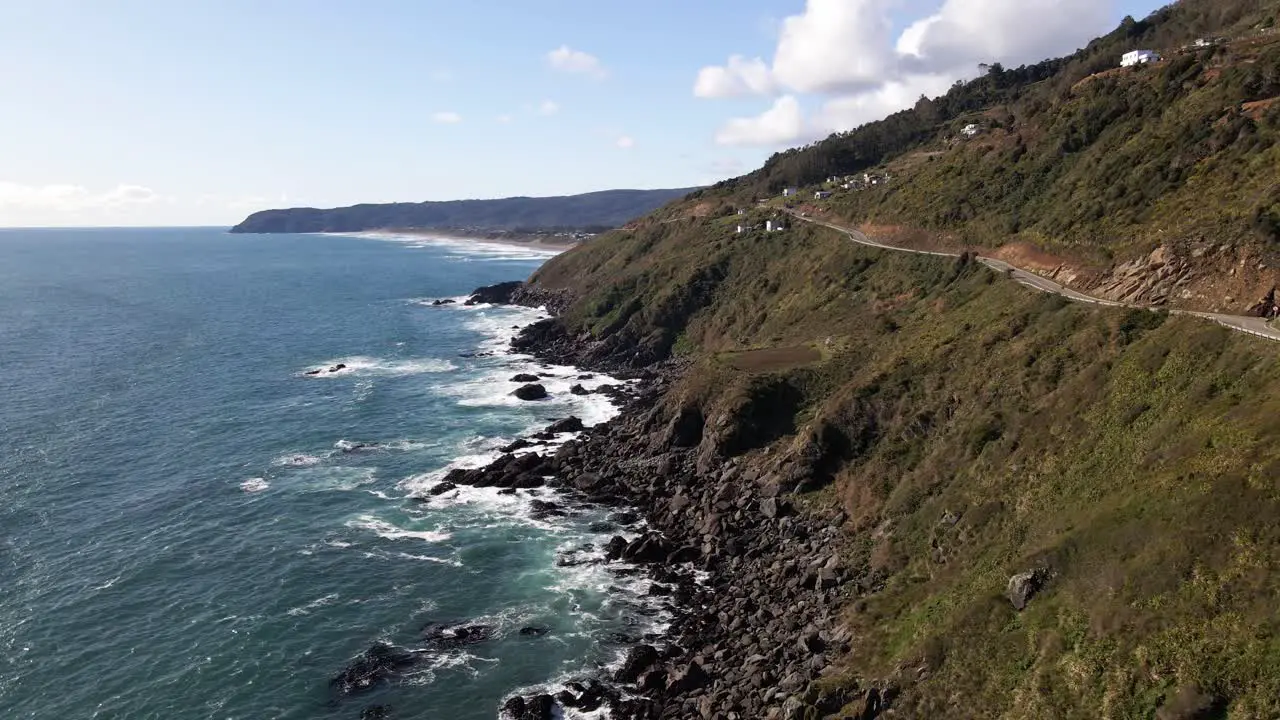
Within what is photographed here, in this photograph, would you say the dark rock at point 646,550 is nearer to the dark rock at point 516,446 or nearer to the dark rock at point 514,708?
the dark rock at point 514,708

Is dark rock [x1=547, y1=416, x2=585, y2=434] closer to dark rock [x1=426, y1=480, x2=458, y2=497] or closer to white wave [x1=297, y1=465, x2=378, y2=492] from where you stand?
dark rock [x1=426, y1=480, x2=458, y2=497]

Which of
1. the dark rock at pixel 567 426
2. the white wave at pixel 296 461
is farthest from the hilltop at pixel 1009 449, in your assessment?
the white wave at pixel 296 461

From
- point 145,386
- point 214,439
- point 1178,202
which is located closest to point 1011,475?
point 1178,202

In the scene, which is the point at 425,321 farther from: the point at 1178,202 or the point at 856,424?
the point at 1178,202

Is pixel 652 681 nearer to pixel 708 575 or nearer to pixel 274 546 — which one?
pixel 708 575

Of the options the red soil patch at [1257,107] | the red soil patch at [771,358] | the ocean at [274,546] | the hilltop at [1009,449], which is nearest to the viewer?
the hilltop at [1009,449]

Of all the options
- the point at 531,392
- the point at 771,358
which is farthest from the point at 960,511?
the point at 531,392

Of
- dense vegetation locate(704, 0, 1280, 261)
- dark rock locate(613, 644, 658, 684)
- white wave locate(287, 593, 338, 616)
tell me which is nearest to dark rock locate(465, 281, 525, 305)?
dense vegetation locate(704, 0, 1280, 261)
